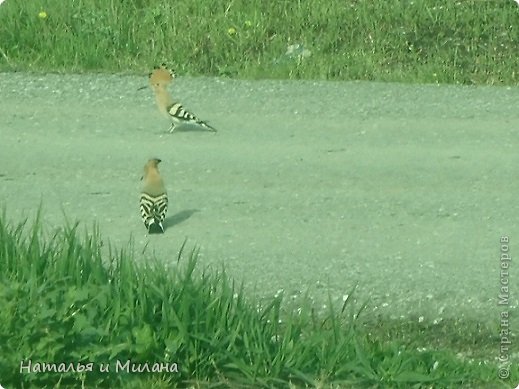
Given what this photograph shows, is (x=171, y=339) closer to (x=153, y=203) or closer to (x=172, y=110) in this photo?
(x=153, y=203)

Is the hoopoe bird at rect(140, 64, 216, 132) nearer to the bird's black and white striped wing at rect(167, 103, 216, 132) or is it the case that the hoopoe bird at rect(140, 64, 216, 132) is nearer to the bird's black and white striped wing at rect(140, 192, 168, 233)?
the bird's black and white striped wing at rect(167, 103, 216, 132)

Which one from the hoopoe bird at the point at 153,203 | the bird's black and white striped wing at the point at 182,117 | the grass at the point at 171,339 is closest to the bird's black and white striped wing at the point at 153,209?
the hoopoe bird at the point at 153,203

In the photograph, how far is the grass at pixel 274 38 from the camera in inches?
407

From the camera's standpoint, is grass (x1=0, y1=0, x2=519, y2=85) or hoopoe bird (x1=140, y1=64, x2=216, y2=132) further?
grass (x1=0, y1=0, x2=519, y2=85)

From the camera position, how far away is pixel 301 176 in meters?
7.91

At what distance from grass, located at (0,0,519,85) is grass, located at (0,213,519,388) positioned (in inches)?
209

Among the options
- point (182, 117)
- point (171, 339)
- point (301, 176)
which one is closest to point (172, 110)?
point (182, 117)

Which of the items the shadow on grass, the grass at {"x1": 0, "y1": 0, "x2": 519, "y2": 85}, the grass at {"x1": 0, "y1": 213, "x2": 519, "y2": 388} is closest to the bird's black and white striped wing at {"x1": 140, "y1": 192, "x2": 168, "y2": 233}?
the shadow on grass

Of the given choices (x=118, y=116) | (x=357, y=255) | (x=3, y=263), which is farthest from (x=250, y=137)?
(x=3, y=263)

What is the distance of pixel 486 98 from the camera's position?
9.68 meters

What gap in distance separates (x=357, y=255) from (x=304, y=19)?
4888 millimetres

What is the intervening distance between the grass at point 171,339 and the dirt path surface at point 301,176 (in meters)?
0.78

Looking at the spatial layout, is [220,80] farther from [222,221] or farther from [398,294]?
[398,294]

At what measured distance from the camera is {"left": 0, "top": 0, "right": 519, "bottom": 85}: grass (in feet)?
33.9
